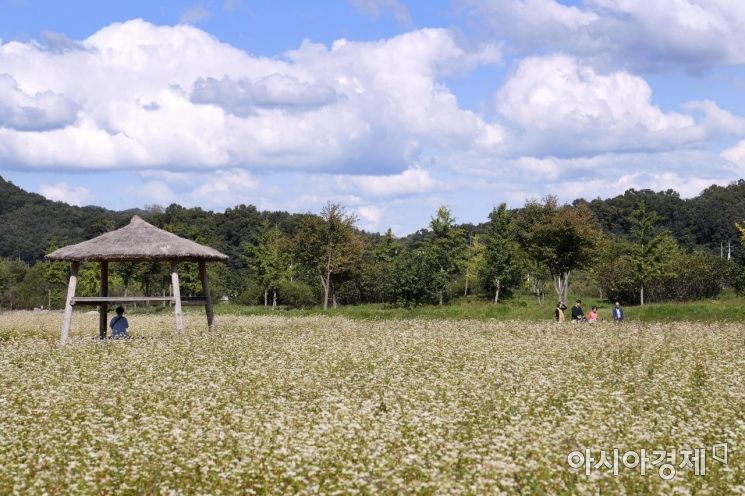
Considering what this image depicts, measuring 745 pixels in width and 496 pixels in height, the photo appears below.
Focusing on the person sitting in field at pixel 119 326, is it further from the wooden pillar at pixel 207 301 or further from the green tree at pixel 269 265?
the green tree at pixel 269 265

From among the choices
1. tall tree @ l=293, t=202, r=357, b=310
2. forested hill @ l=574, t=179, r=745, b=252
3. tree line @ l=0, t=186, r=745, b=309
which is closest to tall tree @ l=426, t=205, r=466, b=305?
tree line @ l=0, t=186, r=745, b=309

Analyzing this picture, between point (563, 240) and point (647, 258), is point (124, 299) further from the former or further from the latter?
point (647, 258)

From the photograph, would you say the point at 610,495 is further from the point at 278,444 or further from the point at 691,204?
the point at 691,204

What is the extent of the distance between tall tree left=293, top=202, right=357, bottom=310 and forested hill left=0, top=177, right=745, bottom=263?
162ft

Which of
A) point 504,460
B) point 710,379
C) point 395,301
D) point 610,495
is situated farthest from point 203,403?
point 395,301

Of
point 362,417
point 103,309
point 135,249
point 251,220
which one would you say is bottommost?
point 362,417

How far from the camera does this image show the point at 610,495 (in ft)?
24.8

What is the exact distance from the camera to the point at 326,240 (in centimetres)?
5638

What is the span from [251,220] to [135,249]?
96843mm

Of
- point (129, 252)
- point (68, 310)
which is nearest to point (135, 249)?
point (129, 252)

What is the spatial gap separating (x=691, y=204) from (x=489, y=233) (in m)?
72.5

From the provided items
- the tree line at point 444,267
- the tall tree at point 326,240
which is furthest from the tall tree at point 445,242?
the tall tree at point 326,240

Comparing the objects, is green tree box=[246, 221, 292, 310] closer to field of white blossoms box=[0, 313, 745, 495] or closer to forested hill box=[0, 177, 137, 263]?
field of white blossoms box=[0, 313, 745, 495]

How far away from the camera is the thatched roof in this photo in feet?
77.9
